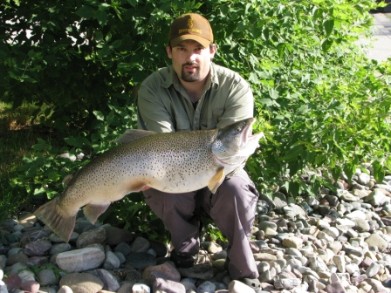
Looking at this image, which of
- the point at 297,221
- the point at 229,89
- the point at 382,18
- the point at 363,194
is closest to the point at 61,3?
the point at 229,89

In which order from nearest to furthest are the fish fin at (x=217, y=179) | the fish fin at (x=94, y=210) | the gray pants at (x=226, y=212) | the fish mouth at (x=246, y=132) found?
the fish mouth at (x=246, y=132) < the fish fin at (x=217, y=179) < the fish fin at (x=94, y=210) < the gray pants at (x=226, y=212)

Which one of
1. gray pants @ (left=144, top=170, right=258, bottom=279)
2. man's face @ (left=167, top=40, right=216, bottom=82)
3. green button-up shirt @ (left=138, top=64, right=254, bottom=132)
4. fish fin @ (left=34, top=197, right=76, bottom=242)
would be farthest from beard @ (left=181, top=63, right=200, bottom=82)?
fish fin @ (left=34, top=197, right=76, bottom=242)

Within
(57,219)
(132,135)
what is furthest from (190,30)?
(57,219)

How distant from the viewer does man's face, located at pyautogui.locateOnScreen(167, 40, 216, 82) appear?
392 centimetres

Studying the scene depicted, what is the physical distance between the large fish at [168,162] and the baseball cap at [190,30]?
64cm

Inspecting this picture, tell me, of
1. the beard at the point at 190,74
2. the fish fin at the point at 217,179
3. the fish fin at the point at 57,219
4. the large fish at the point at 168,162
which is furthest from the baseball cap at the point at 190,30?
the fish fin at the point at 57,219

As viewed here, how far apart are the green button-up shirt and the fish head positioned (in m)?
0.41

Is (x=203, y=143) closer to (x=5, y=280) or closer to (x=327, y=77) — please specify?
(x=5, y=280)

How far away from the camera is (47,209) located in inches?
149

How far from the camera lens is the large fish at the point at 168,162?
3519mm

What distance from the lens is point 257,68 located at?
451 centimetres

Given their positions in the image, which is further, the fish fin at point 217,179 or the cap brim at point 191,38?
the cap brim at point 191,38

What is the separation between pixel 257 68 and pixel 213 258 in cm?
130

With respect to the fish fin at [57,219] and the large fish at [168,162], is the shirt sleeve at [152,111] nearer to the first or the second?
the large fish at [168,162]
